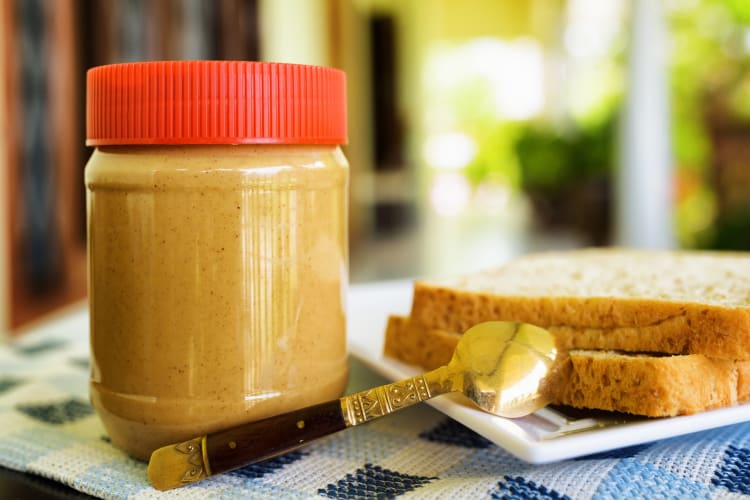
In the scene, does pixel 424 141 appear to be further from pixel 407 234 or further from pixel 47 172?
pixel 47 172

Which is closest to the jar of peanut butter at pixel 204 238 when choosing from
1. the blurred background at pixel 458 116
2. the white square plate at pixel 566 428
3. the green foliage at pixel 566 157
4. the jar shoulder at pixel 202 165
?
the jar shoulder at pixel 202 165

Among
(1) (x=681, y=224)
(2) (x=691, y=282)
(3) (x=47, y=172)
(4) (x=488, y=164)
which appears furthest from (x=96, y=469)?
(4) (x=488, y=164)

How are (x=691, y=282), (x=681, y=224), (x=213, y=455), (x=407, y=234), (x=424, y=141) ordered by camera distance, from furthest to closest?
(x=424, y=141), (x=407, y=234), (x=681, y=224), (x=691, y=282), (x=213, y=455)

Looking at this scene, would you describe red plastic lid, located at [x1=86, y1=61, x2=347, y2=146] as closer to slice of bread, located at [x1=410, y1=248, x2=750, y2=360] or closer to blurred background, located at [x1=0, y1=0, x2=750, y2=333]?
slice of bread, located at [x1=410, y1=248, x2=750, y2=360]

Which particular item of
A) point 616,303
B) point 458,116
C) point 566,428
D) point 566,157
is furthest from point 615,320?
point 458,116

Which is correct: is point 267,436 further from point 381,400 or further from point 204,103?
point 204,103

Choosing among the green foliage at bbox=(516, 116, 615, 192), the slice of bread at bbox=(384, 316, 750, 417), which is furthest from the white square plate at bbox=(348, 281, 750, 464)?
the green foliage at bbox=(516, 116, 615, 192)

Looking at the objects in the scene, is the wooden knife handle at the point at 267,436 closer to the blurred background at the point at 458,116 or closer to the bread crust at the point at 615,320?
the bread crust at the point at 615,320
